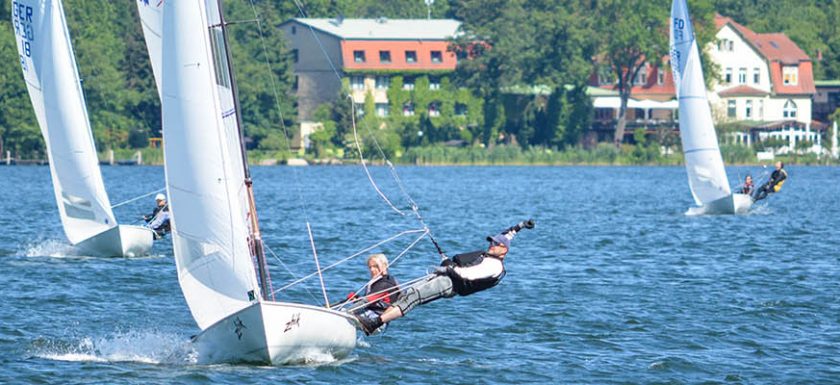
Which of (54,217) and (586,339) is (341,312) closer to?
(586,339)

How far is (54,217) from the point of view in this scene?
54844mm

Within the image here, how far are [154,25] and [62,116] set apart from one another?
14.4 m

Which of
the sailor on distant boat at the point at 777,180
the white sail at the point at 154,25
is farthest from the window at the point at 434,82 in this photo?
the white sail at the point at 154,25

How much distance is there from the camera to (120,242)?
3616 centimetres

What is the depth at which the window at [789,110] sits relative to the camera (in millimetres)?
142000

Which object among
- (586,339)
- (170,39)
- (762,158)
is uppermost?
(170,39)

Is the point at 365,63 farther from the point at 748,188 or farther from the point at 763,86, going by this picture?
the point at 748,188

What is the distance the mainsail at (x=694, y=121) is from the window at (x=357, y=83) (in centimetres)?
8362

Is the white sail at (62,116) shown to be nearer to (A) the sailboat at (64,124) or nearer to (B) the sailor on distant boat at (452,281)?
(A) the sailboat at (64,124)

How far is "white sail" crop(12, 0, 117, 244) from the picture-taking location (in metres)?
35.2

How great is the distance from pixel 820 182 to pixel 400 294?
76570 mm

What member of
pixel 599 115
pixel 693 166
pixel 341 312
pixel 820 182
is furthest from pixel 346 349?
pixel 599 115

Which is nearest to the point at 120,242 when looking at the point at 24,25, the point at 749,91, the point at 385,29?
the point at 24,25

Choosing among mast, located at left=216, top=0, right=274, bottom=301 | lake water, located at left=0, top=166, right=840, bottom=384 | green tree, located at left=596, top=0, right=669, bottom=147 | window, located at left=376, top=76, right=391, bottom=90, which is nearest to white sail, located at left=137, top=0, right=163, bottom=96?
mast, located at left=216, top=0, right=274, bottom=301
